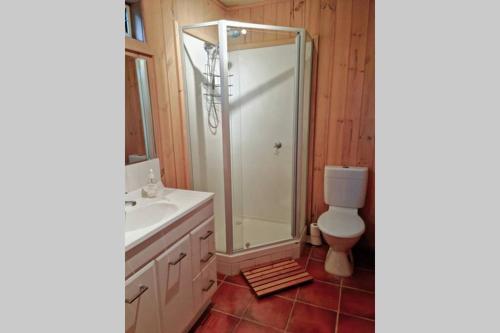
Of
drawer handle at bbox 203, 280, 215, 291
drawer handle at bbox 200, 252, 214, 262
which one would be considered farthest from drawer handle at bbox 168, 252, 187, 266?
drawer handle at bbox 203, 280, 215, 291

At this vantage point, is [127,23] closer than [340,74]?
Yes

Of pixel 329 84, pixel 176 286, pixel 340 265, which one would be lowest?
pixel 340 265

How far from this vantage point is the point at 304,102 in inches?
91.4

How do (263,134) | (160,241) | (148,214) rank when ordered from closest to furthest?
(160,241), (148,214), (263,134)

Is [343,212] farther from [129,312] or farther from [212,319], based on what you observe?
[129,312]

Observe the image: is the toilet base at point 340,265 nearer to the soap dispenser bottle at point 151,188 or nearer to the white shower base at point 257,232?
the white shower base at point 257,232

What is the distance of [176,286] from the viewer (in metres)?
1.40

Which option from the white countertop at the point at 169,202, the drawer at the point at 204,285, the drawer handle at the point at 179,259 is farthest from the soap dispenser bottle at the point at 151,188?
the drawer at the point at 204,285

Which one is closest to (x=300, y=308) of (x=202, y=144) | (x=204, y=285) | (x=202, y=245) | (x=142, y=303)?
(x=204, y=285)

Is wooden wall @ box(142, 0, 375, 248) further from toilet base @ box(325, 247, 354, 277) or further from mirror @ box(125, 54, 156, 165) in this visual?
toilet base @ box(325, 247, 354, 277)

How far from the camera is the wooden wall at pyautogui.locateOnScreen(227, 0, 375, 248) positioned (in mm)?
2221

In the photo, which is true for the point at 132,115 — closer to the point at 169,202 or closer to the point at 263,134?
the point at 169,202

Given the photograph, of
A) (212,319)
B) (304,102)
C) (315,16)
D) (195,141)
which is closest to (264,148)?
(304,102)

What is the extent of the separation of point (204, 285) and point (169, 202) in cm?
58
